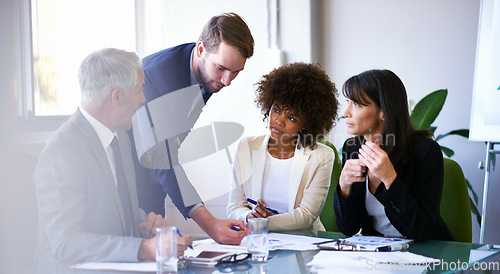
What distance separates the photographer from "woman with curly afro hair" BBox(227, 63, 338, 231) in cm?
220

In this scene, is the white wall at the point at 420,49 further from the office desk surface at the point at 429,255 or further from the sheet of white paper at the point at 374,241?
the sheet of white paper at the point at 374,241

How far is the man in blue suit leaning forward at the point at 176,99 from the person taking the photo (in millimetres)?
1750

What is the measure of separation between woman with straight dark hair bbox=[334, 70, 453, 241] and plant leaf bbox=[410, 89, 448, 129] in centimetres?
125

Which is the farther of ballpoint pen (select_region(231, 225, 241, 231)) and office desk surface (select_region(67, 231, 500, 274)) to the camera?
ballpoint pen (select_region(231, 225, 241, 231))

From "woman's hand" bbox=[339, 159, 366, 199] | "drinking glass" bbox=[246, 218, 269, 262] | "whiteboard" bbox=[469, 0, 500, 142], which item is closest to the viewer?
"drinking glass" bbox=[246, 218, 269, 262]

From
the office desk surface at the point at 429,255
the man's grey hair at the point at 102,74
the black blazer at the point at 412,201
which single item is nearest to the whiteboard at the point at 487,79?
the black blazer at the point at 412,201

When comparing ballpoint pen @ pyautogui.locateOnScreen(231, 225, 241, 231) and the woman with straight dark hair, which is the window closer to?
ballpoint pen @ pyautogui.locateOnScreen(231, 225, 241, 231)

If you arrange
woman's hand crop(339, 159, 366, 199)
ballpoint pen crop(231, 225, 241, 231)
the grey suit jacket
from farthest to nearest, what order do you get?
woman's hand crop(339, 159, 366, 199) → ballpoint pen crop(231, 225, 241, 231) → the grey suit jacket

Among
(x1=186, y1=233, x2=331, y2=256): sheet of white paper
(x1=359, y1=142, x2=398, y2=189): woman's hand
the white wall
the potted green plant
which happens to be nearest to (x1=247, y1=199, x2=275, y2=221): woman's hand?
(x1=186, y1=233, x2=331, y2=256): sheet of white paper

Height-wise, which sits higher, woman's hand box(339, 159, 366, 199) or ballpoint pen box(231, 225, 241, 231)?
woman's hand box(339, 159, 366, 199)

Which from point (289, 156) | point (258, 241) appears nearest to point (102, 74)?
point (258, 241)

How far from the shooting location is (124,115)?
1.45m

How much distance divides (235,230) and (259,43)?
2.61 m

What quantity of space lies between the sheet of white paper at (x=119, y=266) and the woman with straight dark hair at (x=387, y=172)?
2.77 feet
